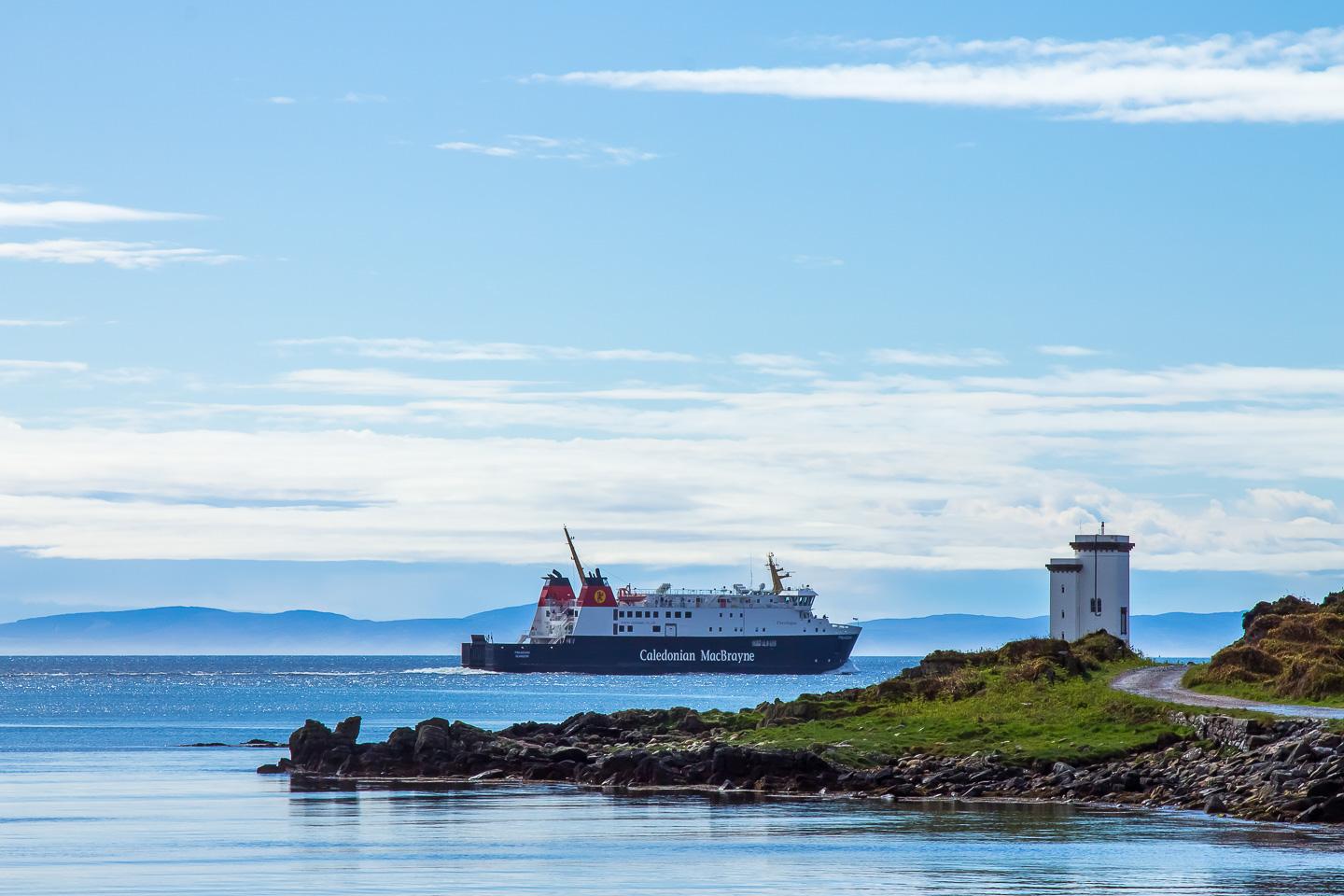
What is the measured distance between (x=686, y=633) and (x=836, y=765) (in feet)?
322

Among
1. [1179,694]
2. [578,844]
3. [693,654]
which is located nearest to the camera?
[578,844]

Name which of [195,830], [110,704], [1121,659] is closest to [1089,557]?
[1121,659]

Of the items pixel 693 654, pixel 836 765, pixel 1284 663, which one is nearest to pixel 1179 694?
pixel 1284 663

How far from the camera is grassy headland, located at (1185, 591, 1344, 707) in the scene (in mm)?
37500

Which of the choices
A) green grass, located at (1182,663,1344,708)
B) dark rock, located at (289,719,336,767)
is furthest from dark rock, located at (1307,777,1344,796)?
dark rock, located at (289,719,336,767)

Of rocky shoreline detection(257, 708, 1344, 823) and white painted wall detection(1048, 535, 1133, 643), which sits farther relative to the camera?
white painted wall detection(1048, 535, 1133, 643)

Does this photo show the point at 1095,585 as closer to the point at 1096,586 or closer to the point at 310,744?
the point at 1096,586

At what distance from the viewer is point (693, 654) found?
437 ft

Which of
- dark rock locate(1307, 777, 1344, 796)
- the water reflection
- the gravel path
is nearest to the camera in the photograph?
the water reflection

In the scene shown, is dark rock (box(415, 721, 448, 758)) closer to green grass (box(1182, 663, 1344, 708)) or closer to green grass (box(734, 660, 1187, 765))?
green grass (box(734, 660, 1187, 765))

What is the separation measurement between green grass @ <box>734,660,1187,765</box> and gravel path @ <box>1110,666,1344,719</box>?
0.80 meters

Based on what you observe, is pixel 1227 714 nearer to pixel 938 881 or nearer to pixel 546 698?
pixel 938 881

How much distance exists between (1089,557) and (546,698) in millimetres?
39136

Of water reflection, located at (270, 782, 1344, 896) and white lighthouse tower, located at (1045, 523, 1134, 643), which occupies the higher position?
white lighthouse tower, located at (1045, 523, 1134, 643)
